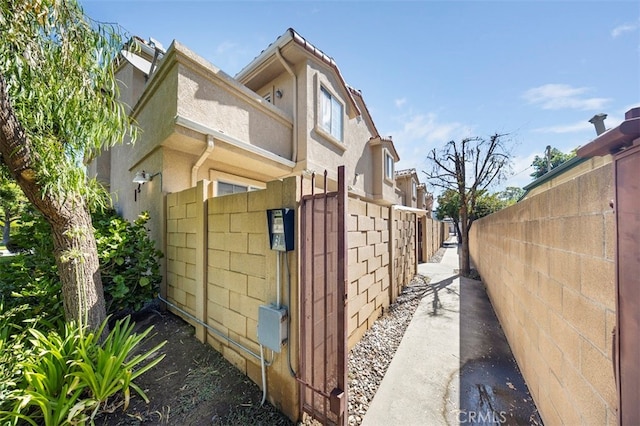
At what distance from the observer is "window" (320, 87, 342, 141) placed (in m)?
8.27

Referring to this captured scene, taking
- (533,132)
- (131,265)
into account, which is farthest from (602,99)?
(131,265)

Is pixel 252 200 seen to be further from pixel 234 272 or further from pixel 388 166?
pixel 388 166

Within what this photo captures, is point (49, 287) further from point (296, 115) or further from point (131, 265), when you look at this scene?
point (296, 115)

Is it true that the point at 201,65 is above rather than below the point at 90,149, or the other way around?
above

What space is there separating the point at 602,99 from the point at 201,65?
10.6 m

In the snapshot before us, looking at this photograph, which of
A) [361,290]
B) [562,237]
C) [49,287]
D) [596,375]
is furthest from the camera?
[361,290]

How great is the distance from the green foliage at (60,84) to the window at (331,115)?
5.75m

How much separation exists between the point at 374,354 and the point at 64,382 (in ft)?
14.0

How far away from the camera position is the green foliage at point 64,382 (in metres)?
2.38

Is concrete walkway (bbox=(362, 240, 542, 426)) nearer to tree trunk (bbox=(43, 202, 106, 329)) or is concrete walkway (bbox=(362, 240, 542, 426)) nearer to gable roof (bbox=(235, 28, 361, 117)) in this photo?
tree trunk (bbox=(43, 202, 106, 329))

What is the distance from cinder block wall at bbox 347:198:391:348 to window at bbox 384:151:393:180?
8900mm

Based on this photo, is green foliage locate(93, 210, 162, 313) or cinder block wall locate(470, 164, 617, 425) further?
green foliage locate(93, 210, 162, 313)

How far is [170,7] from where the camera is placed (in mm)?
4891
